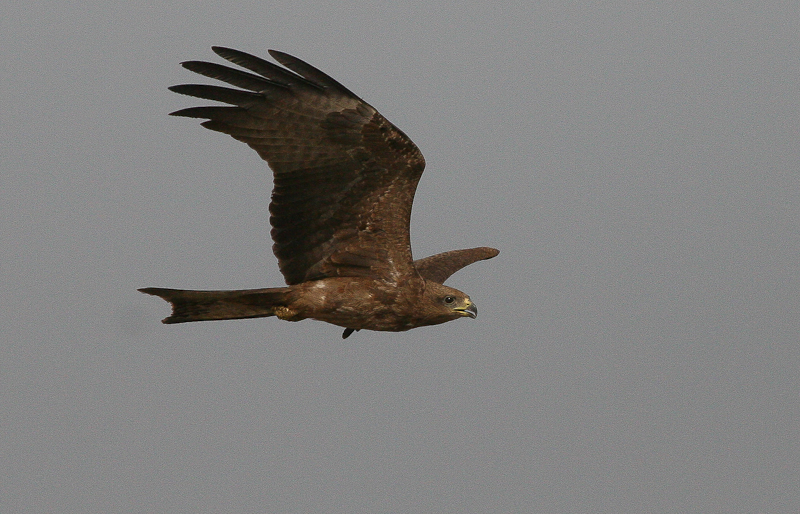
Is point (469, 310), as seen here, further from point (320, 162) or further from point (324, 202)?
point (320, 162)

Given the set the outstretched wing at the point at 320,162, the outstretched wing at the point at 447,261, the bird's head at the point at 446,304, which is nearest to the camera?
the outstretched wing at the point at 320,162

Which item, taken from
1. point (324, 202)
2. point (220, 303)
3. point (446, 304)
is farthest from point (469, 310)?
point (220, 303)

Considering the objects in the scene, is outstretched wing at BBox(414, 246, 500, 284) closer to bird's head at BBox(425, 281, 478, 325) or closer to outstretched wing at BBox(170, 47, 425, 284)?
bird's head at BBox(425, 281, 478, 325)

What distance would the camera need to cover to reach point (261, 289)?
11945mm

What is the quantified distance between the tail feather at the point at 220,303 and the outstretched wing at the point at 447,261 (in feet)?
8.98

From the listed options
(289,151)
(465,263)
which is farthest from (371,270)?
(465,263)

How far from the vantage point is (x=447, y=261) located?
593 inches

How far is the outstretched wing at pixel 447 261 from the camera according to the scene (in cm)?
1466

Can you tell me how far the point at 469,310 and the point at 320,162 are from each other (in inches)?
85.9

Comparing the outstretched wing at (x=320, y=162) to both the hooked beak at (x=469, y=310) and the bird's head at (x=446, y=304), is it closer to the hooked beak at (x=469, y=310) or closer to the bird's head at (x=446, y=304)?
the bird's head at (x=446, y=304)

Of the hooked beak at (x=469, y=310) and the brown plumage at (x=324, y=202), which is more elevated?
the brown plumage at (x=324, y=202)

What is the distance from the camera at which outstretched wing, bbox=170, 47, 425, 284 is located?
443 inches

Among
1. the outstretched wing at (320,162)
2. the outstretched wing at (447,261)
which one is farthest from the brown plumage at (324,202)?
the outstretched wing at (447,261)

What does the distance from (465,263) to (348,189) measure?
11.9 ft
